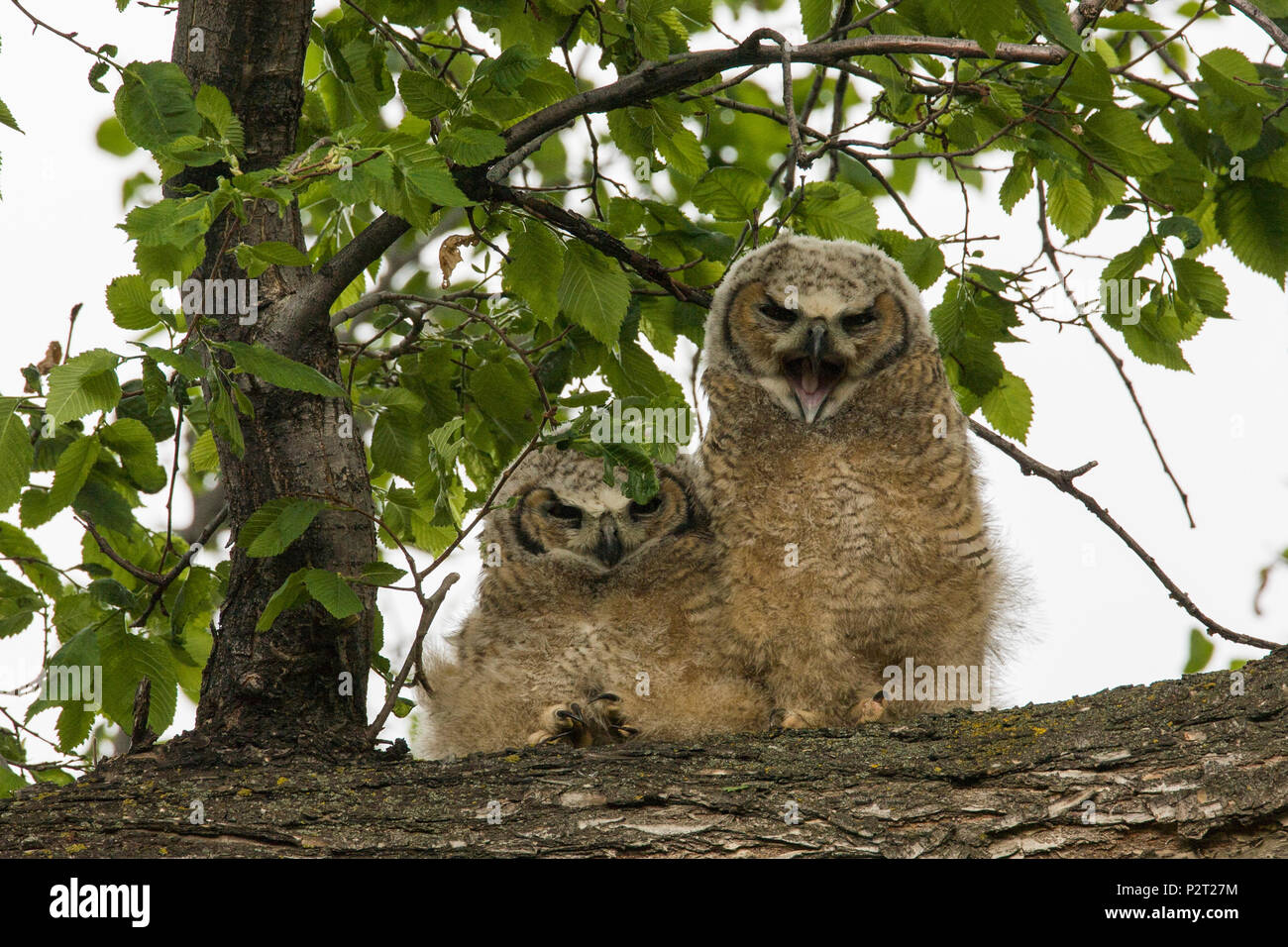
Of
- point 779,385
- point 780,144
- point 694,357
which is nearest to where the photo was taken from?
point 779,385

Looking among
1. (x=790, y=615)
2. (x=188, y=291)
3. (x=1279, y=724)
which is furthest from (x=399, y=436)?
(x=1279, y=724)

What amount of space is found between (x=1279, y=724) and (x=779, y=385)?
5.60 feet

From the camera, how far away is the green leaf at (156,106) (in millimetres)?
2697

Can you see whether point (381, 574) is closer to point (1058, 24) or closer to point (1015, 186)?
point (1058, 24)

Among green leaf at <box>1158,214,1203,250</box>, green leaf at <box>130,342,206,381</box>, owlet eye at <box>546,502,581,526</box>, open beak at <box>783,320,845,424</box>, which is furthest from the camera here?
owlet eye at <box>546,502,581,526</box>

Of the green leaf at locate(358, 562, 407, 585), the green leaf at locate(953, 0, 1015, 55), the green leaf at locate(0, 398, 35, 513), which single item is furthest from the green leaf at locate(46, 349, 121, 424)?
the green leaf at locate(953, 0, 1015, 55)

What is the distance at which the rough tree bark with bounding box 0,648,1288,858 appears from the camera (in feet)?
7.37

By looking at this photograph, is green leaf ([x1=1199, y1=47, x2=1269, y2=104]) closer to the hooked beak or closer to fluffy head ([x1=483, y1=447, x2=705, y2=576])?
fluffy head ([x1=483, y1=447, x2=705, y2=576])

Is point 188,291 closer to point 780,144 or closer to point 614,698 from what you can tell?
point 614,698

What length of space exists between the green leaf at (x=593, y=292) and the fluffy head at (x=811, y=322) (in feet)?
1.86

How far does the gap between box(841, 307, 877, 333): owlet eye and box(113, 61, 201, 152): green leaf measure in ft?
6.13

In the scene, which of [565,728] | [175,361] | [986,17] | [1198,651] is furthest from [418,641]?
[1198,651]

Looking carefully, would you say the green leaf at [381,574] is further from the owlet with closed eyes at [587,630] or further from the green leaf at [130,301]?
the green leaf at [130,301]

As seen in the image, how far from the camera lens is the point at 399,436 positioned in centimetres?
387
